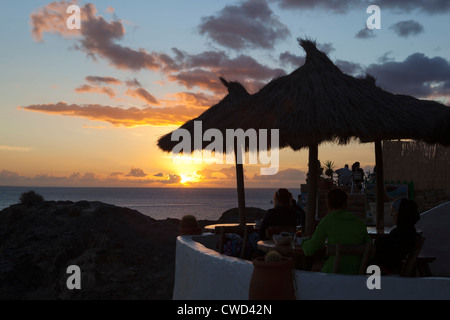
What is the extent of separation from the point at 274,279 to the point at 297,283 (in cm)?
34

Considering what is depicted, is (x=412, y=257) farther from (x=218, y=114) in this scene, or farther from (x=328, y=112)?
(x=218, y=114)

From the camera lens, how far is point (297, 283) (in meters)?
4.63

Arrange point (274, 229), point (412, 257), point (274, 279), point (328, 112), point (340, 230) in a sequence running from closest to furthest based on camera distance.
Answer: point (274, 279)
point (340, 230)
point (412, 257)
point (274, 229)
point (328, 112)

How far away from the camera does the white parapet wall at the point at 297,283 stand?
425 cm

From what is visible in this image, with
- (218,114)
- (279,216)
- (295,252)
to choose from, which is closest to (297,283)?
(295,252)

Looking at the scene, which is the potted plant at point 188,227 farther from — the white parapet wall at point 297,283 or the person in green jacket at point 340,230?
the person in green jacket at point 340,230

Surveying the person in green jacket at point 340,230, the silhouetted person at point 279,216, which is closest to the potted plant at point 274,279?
the person in green jacket at point 340,230

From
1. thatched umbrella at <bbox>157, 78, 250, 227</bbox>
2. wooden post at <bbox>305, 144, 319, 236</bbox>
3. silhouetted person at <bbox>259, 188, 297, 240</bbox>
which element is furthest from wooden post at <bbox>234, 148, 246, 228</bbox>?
silhouetted person at <bbox>259, 188, 297, 240</bbox>

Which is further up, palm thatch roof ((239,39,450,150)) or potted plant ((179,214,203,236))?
palm thatch roof ((239,39,450,150))

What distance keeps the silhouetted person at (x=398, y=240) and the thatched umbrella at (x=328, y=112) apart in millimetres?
1756

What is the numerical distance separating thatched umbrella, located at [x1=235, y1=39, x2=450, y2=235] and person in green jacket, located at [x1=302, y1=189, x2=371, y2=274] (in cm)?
191

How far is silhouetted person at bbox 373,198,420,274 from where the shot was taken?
4.81 m

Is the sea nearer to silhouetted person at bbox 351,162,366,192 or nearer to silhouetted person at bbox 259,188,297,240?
silhouetted person at bbox 351,162,366,192

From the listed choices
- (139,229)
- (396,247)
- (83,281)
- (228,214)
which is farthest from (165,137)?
(228,214)
